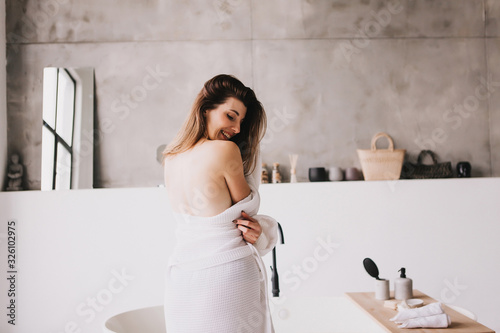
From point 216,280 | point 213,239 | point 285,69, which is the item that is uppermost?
point 285,69

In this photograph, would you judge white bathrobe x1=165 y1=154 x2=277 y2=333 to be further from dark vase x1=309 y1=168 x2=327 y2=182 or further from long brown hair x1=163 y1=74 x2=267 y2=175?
dark vase x1=309 y1=168 x2=327 y2=182

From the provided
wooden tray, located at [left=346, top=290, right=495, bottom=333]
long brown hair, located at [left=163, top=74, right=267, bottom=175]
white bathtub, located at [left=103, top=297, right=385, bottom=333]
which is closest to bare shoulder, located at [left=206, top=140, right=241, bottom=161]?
long brown hair, located at [left=163, top=74, right=267, bottom=175]

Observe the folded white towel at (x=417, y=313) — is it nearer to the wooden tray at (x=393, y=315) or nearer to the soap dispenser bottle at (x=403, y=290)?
the wooden tray at (x=393, y=315)

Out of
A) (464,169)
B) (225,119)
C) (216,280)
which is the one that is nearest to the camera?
(216,280)

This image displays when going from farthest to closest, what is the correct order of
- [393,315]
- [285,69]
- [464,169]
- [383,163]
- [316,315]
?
[285,69]
[464,169]
[383,163]
[316,315]
[393,315]

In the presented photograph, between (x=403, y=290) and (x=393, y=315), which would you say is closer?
(x=393, y=315)

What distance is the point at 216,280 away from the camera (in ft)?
4.99

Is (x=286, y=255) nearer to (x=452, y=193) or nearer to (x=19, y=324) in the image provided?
(x=452, y=193)

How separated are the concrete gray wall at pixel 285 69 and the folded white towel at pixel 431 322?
193 cm

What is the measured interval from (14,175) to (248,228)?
2526 mm

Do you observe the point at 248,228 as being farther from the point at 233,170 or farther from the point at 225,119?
the point at 225,119

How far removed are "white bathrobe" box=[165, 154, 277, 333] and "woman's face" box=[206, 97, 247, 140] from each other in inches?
10.4

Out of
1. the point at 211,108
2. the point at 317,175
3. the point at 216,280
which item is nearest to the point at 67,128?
the point at 317,175

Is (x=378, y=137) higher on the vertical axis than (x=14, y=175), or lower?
higher
